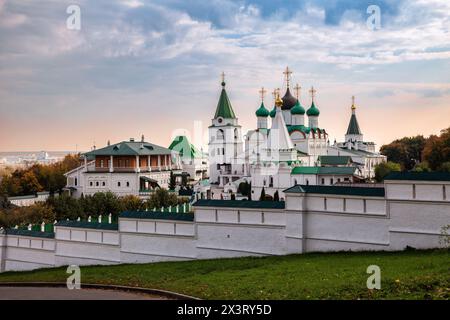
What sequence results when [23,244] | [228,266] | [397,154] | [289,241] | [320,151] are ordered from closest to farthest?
[228,266] < [289,241] < [23,244] < [320,151] < [397,154]

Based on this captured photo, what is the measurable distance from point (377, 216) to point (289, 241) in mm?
2831

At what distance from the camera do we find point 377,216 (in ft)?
53.6

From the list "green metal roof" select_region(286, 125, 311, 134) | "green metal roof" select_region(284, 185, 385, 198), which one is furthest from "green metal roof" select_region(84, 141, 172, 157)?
"green metal roof" select_region(284, 185, 385, 198)

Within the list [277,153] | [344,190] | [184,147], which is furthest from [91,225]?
[184,147]

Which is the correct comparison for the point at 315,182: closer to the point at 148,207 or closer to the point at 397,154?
the point at 148,207

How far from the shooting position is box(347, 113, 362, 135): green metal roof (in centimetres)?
8238

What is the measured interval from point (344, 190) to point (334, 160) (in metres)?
47.0

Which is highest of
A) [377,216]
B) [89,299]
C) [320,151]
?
[320,151]

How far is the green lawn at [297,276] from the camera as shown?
431 inches

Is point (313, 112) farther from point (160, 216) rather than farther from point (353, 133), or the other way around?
point (160, 216)

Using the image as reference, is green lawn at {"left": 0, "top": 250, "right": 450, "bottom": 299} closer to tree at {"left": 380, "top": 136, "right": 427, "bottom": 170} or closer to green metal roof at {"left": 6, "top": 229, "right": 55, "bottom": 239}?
green metal roof at {"left": 6, "top": 229, "right": 55, "bottom": 239}
